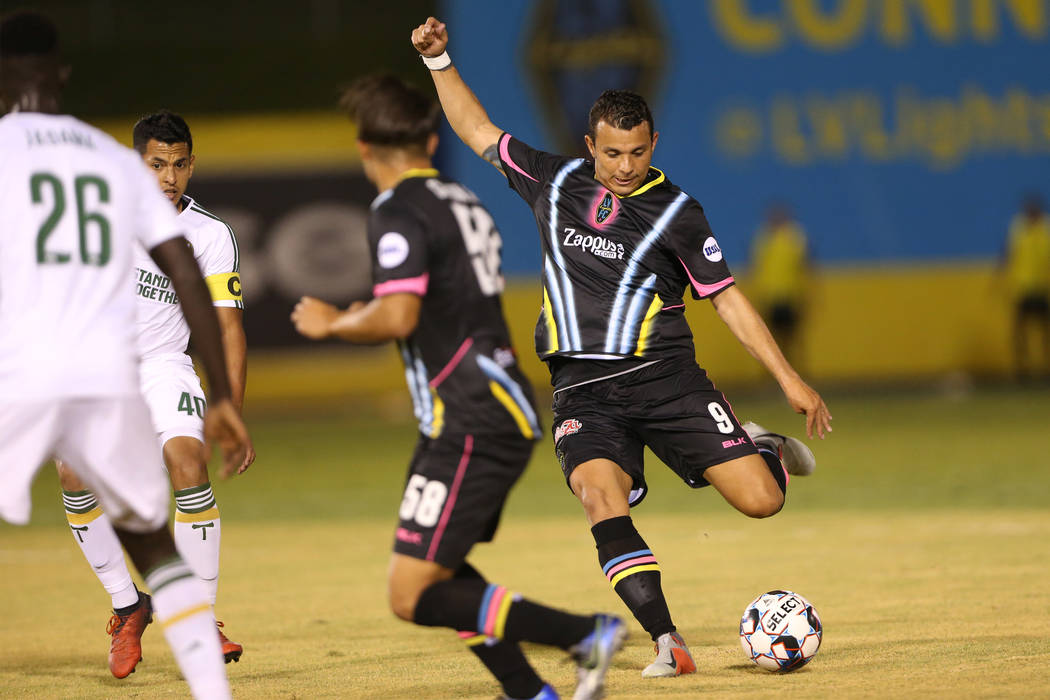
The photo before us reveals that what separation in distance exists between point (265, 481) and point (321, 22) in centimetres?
1156

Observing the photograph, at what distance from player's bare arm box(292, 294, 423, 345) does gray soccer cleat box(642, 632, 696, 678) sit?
2.10 metres

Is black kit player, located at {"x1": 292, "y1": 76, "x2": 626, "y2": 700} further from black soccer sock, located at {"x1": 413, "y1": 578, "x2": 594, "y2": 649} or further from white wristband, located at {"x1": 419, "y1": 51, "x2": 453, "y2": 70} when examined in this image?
white wristband, located at {"x1": 419, "y1": 51, "x2": 453, "y2": 70}

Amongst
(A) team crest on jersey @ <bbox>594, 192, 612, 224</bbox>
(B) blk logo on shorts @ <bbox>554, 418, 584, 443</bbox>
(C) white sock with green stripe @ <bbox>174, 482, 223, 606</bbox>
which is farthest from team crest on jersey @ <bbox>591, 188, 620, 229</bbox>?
(C) white sock with green stripe @ <bbox>174, 482, 223, 606</bbox>

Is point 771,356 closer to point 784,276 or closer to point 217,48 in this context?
point 784,276

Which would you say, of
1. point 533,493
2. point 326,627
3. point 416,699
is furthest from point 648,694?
point 533,493

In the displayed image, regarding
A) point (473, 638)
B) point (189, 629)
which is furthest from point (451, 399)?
point (189, 629)

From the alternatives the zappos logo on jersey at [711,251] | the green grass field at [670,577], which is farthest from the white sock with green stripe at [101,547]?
the zappos logo on jersey at [711,251]

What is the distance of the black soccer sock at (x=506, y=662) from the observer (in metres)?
5.23

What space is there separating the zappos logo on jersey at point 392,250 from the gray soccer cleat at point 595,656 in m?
1.47

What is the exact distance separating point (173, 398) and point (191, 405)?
9 cm

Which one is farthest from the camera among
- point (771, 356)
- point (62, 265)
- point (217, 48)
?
point (217, 48)

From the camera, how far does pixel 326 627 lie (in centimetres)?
778

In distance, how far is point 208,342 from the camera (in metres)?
4.67

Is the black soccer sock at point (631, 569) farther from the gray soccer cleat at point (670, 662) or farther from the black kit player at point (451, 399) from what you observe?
the black kit player at point (451, 399)
